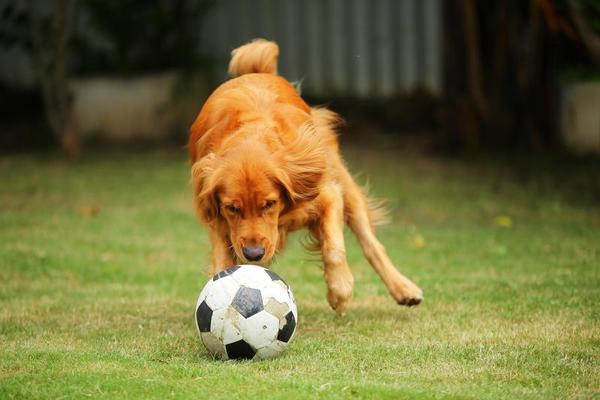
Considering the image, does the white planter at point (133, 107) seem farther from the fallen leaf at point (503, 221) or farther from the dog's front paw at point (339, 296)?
the dog's front paw at point (339, 296)

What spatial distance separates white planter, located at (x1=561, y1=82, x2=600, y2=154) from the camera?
34.9 feet

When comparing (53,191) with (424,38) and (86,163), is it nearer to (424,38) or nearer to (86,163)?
(86,163)

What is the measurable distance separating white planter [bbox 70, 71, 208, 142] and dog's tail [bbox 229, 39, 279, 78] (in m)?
7.26

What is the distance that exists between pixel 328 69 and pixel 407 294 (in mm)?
9464

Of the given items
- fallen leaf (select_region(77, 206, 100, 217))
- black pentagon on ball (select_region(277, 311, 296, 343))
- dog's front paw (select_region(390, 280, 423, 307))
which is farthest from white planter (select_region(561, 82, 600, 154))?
black pentagon on ball (select_region(277, 311, 296, 343))

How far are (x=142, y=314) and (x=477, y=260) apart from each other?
97.3 inches

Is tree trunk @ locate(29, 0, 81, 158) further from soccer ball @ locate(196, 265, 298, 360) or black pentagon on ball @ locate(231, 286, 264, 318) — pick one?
black pentagon on ball @ locate(231, 286, 264, 318)

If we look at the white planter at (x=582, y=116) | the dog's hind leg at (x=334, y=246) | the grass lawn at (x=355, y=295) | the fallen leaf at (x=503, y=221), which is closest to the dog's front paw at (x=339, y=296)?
the dog's hind leg at (x=334, y=246)

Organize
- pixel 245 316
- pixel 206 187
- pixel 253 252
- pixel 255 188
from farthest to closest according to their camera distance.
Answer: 1. pixel 206 187
2. pixel 255 188
3. pixel 253 252
4. pixel 245 316

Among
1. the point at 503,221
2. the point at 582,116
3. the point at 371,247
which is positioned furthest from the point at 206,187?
the point at 582,116

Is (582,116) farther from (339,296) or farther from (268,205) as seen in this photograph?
(268,205)

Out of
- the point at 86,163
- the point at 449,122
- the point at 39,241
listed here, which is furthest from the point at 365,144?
the point at 39,241

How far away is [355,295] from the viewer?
602 centimetres

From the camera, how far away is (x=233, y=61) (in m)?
6.25
